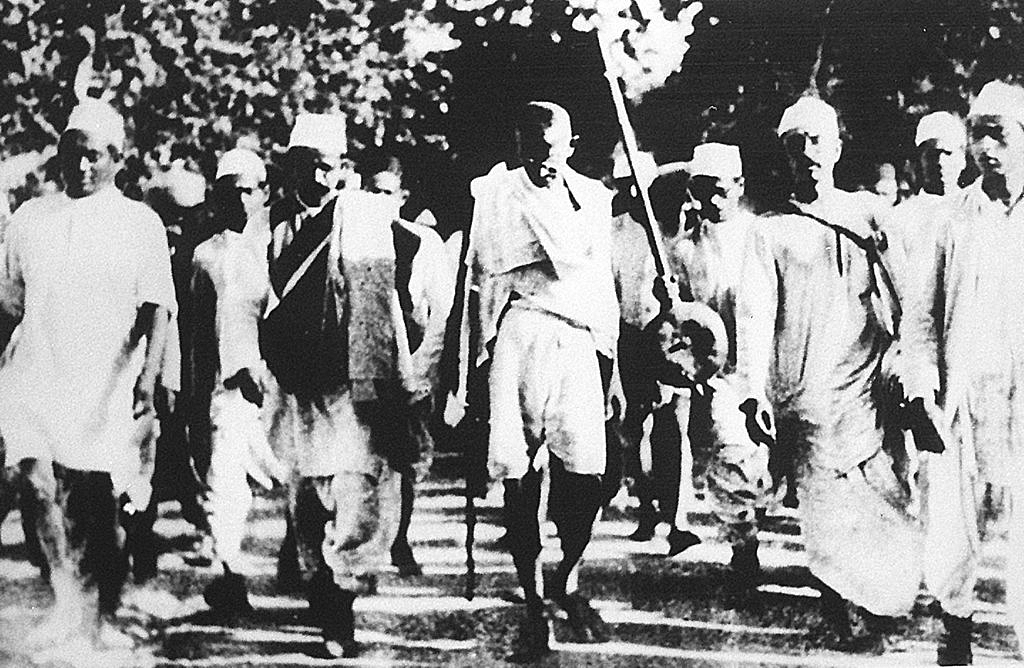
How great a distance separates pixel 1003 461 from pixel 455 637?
1348mm

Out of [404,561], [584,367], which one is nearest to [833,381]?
[584,367]

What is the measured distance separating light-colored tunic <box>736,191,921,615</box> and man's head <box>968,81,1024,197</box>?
1.00 feet

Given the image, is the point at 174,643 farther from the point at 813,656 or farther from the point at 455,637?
the point at 813,656

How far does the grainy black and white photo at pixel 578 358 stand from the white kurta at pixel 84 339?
0.6 inches

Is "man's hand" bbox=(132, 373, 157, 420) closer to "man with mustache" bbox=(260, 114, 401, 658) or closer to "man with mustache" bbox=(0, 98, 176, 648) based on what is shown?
"man with mustache" bbox=(0, 98, 176, 648)

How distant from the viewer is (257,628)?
6.48 ft

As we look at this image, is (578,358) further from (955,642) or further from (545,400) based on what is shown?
→ (955,642)

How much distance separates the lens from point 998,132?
2.00 metres

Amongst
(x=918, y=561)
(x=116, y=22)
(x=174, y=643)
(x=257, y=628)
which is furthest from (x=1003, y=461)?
(x=116, y=22)

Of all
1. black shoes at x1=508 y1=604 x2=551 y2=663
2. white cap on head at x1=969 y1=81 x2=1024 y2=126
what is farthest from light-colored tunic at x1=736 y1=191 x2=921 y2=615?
black shoes at x1=508 y1=604 x2=551 y2=663

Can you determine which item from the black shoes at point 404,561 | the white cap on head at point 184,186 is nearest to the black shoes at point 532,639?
the black shoes at point 404,561

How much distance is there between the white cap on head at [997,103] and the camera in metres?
2.00

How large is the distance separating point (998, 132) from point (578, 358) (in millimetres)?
1132

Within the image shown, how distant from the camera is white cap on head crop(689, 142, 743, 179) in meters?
1.97
